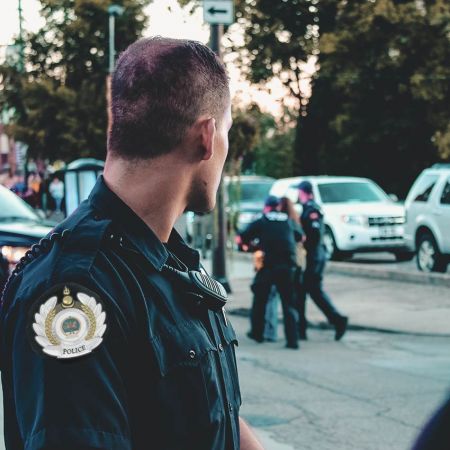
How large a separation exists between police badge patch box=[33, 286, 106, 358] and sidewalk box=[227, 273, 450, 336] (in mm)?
9962

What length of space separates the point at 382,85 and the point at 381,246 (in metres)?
13.3

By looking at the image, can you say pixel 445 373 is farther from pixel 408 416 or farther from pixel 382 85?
pixel 382 85

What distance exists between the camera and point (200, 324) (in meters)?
1.93

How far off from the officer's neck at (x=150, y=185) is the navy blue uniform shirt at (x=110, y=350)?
2 cm

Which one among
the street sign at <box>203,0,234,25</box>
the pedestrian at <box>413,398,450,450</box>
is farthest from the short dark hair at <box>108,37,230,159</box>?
the street sign at <box>203,0,234,25</box>

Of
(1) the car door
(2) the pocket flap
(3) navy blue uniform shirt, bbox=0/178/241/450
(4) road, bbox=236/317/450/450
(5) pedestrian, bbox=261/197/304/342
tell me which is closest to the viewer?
(3) navy blue uniform shirt, bbox=0/178/241/450

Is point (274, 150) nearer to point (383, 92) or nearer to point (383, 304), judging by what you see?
point (383, 92)

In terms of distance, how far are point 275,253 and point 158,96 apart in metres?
8.93

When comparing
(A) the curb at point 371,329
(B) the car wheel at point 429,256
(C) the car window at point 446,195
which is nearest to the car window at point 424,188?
(C) the car window at point 446,195

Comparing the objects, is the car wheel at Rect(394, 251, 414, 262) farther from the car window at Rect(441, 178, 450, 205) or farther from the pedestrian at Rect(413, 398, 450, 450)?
the pedestrian at Rect(413, 398, 450, 450)

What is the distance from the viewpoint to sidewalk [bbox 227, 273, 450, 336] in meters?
12.1

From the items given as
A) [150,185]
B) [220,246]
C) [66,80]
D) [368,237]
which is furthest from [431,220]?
[66,80]

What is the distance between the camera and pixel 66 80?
4725 centimetres

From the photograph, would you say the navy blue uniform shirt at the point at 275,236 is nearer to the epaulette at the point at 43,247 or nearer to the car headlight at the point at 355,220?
the epaulette at the point at 43,247
